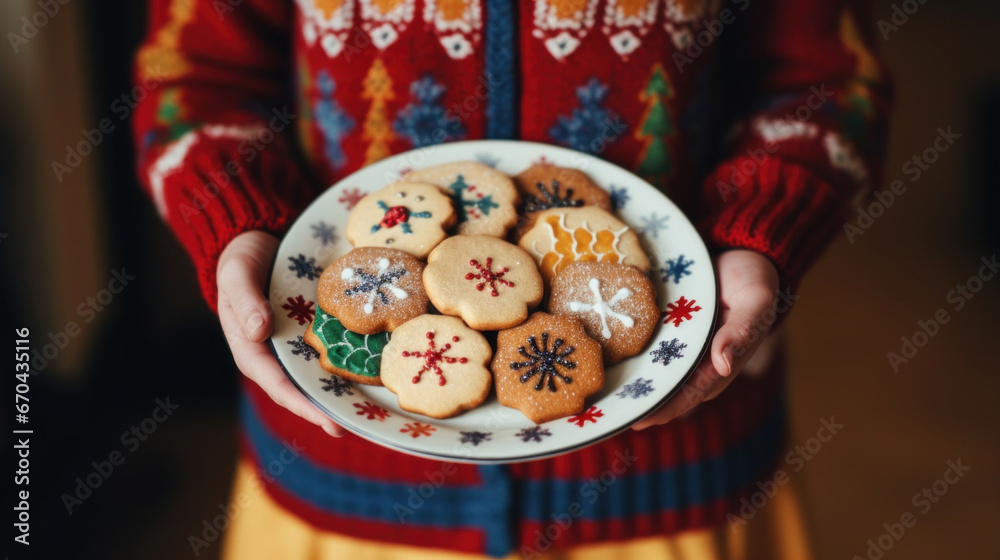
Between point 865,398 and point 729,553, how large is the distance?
1667mm

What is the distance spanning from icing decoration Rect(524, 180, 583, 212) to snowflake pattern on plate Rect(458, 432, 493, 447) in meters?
0.33

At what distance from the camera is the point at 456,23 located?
3.05ft

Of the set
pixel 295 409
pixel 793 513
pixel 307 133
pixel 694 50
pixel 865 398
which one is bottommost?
pixel 865 398

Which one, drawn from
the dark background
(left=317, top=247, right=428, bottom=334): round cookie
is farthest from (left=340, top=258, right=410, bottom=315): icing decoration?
the dark background

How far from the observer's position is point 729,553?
3.39ft

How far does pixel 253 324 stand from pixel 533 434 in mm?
313

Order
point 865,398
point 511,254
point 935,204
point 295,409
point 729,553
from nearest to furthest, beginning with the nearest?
point 295,409 < point 511,254 < point 729,553 < point 865,398 < point 935,204

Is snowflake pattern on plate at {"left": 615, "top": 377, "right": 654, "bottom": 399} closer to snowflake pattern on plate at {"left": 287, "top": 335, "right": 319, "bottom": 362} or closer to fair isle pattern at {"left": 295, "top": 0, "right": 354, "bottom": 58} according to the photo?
snowflake pattern on plate at {"left": 287, "top": 335, "right": 319, "bottom": 362}

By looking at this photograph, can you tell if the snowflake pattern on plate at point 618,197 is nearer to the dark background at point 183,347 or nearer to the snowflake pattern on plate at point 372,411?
the snowflake pattern on plate at point 372,411

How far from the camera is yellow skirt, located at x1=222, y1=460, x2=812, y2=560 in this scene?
1000mm

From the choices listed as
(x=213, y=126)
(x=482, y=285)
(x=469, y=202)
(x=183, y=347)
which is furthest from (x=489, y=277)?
(x=183, y=347)

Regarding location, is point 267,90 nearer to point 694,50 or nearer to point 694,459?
point 694,50

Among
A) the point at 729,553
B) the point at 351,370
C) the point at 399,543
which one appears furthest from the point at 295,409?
the point at 729,553

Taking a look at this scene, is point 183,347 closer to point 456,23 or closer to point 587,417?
point 456,23
